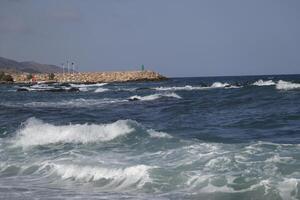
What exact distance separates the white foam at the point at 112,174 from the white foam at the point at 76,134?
4.00 m

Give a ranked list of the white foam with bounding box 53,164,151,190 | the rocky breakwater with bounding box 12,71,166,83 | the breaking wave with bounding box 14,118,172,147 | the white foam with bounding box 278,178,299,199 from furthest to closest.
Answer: the rocky breakwater with bounding box 12,71,166,83
the breaking wave with bounding box 14,118,172,147
the white foam with bounding box 53,164,151,190
the white foam with bounding box 278,178,299,199

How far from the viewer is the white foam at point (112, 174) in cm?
1038

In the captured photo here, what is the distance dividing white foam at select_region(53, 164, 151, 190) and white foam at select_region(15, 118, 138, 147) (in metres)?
4.00

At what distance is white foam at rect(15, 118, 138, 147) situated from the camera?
16.2 metres

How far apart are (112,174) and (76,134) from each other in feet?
19.2

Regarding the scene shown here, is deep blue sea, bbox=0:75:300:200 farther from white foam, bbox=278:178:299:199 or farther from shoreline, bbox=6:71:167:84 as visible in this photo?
shoreline, bbox=6:71:167:84

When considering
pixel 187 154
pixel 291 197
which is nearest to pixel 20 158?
pixel 187 154

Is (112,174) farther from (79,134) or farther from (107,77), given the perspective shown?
(107,77)

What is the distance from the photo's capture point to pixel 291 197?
858cm

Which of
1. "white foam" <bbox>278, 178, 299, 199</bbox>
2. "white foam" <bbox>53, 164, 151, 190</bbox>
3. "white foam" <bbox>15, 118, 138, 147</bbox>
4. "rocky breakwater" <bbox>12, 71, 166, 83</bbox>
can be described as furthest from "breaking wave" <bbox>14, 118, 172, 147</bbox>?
"rocky breakwater" <bbox>12, 71, 166, 83</bbox>

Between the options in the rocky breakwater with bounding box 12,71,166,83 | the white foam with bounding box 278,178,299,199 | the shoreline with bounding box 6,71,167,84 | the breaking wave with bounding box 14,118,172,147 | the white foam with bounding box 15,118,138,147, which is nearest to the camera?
the white foam with bounding box 278,178,299,199

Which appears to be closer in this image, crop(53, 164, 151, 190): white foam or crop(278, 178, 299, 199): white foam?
crop(278, 178, 299, 199): white foam

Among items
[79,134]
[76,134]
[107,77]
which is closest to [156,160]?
[79,134]

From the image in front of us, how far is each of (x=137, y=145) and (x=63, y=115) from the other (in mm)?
12576
